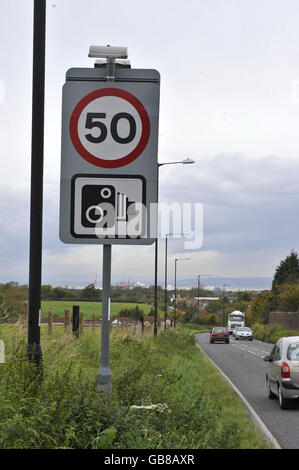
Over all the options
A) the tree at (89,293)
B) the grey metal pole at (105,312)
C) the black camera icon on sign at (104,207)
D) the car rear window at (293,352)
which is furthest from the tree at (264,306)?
the black camera icon on sign at (104,207)

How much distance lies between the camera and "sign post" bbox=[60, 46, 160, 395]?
5.07m

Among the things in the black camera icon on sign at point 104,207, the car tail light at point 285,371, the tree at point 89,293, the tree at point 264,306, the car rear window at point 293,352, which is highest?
the black camera icon on sign at point 104,207

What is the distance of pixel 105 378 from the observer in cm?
595

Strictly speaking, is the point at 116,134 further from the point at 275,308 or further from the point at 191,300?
the point at 191,300

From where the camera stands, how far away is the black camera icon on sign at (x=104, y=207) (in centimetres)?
505

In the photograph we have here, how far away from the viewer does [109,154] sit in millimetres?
5191

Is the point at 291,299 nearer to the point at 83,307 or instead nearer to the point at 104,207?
the point at 83,307

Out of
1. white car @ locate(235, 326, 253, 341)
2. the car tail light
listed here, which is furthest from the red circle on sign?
white car @ locate(235, 326, 253, 341)

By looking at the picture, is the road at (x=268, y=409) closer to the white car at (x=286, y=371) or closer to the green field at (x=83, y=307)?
the white car at (x=286, y=371)

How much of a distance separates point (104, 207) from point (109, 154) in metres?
0.46

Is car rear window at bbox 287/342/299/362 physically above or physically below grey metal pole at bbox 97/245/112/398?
below

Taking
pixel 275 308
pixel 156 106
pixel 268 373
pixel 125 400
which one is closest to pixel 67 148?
pixel 156 106

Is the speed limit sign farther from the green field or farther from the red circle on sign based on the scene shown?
the green field
